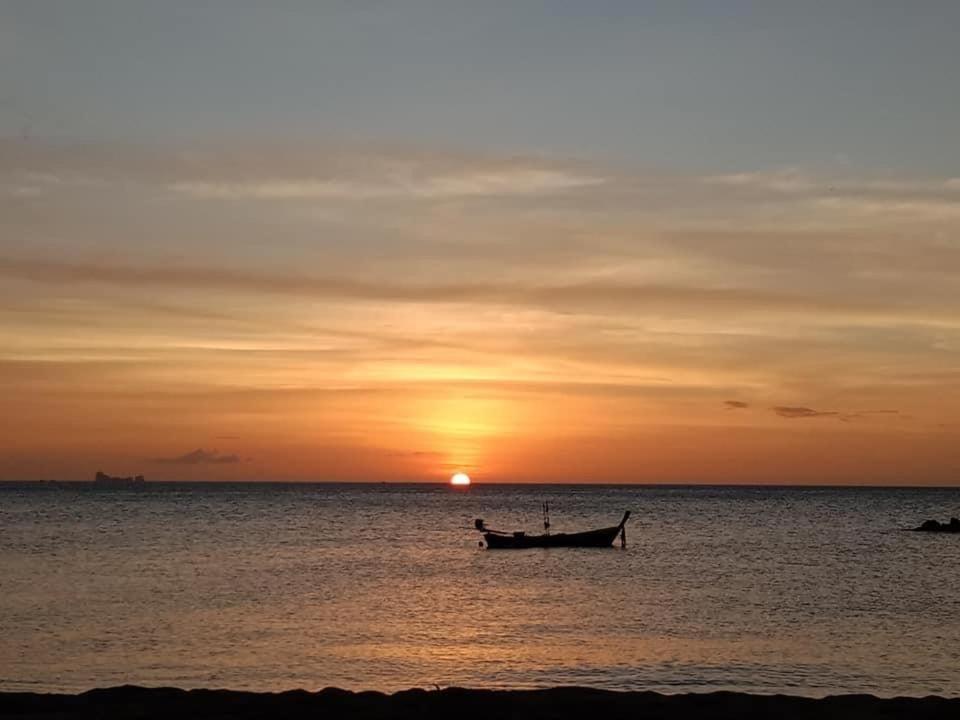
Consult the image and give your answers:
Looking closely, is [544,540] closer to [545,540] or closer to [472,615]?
[545,540]

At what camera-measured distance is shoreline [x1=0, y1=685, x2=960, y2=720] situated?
16141mm

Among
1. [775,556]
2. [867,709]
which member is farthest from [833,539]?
[867,709]

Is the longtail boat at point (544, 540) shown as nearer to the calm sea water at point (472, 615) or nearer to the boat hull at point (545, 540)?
the boat hull at point (545, 540)

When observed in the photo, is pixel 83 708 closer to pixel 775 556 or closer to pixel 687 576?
pixel 687 576

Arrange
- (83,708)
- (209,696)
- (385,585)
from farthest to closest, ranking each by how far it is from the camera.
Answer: (385,585)
(209,696)
(83,708)

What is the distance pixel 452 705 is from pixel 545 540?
5743cm

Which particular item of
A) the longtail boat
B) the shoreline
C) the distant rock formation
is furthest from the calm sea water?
the distant rock formation

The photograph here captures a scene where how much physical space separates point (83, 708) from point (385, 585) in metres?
31.7

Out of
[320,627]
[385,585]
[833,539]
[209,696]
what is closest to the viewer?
[209,696]

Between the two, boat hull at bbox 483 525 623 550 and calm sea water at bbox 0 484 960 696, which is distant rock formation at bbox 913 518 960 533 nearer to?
calm sea water at bbox 0 484 960 696

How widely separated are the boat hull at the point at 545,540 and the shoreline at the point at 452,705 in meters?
55.6

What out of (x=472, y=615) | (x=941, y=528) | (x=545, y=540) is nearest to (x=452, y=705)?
(x=472, y=615)

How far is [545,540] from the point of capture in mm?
73625

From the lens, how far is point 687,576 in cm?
A: 5322
